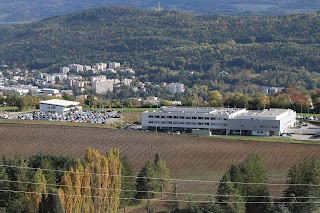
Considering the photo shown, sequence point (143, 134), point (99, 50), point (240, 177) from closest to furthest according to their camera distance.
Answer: point (240, 177), point (143, 134), point (99, 50)

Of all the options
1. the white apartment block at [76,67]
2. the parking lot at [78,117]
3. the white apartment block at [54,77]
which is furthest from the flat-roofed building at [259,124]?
the white apartment block at [76,67]

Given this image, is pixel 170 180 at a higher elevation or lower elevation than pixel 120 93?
higher

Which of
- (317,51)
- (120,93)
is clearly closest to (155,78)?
(120,93)

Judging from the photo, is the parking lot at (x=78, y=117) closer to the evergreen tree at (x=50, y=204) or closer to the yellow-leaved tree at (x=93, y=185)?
the yellow-leaved tree at (x=93, y=185)

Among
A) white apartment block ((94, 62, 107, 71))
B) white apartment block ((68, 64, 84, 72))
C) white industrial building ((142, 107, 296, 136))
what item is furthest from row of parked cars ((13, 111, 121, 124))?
white apartment block ((68, 64, 84, 72))

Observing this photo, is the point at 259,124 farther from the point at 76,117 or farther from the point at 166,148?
the point at 76,117

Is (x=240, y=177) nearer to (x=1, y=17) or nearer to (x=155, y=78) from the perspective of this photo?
(x=155, y=78)
